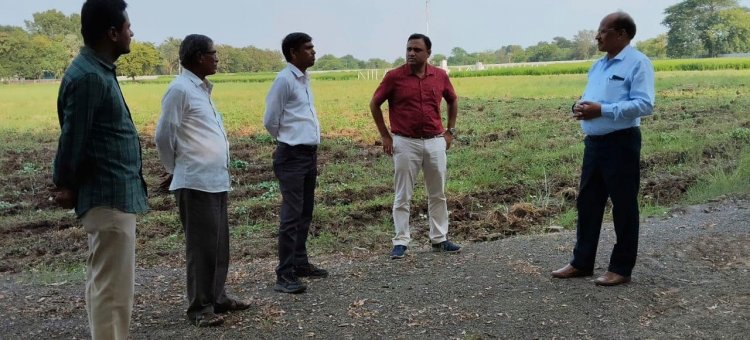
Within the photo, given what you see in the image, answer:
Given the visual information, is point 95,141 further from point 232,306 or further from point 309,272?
point 309,272

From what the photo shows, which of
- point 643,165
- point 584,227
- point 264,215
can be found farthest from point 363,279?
point 643,165

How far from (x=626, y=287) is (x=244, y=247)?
393 cm

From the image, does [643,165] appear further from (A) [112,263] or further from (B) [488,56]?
(B) [488,56]

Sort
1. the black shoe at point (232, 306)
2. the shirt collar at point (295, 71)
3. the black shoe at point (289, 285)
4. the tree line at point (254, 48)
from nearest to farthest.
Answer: the black shoe at point (232, 306) < the black shoe at point (289, 285) < the shirt collar at point (295, 71) < the tree line at point (254, 48)

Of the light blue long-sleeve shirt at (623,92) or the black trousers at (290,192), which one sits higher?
the light blue long-sleeve shirt at (623,92)

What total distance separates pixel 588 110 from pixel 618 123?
0.83 ft

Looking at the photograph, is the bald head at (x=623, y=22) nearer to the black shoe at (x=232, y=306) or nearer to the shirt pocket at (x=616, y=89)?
the shirt pocket at (x=616, y=89)

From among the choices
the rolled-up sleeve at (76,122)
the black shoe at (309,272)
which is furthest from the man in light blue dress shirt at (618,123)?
the rolled-up sleeve at (76,122)

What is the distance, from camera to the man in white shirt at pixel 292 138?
481 centimetres

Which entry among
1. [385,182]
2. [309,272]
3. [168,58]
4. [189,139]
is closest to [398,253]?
[309,272]

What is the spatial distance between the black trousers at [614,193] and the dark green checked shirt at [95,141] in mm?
3079

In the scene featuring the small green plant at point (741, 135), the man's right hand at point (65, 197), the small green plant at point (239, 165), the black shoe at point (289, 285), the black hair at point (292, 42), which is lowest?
the small green plant at point (239, 165)

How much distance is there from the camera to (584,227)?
487 centimetres

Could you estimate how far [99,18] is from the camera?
3.11m
